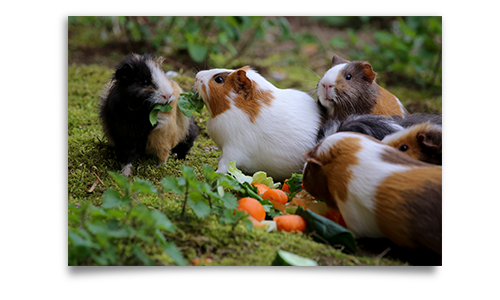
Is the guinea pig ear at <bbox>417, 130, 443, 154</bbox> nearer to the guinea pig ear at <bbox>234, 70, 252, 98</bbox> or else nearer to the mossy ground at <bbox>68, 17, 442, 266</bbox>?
the mossy ground at <bbox>68, 17, 442, 266</bbox>

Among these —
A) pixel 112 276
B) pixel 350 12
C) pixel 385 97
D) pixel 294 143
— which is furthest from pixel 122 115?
pixel 385 97

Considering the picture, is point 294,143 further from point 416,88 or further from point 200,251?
point 416,88

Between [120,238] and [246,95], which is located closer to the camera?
[120,238]

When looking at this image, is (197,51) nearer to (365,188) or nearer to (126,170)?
(126,170)

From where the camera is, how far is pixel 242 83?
4191 millimetres

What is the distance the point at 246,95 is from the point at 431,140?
5.50 ft

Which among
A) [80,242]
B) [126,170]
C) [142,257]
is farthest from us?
[126,170]

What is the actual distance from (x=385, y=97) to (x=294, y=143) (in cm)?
105

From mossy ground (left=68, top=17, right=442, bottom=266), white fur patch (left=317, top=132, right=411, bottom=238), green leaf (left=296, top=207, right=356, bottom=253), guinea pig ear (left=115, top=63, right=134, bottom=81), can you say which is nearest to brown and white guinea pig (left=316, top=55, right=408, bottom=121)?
mossy ground (left=68, top=17, right=442, bottom=266)

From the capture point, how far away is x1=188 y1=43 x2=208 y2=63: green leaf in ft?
→ 23.2

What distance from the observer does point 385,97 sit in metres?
4.42

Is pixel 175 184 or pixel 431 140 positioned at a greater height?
pixel 431 140

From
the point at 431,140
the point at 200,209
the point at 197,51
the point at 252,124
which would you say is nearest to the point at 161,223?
the point at 200,209

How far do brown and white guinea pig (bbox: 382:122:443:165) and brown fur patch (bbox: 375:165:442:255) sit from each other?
0.56m
